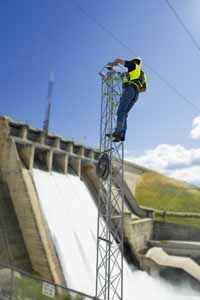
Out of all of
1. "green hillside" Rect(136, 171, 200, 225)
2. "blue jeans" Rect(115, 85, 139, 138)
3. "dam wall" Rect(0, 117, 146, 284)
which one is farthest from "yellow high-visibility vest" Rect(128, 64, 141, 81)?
"green hillside" Rect(136, 171, 200, 225)

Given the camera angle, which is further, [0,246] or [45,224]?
[45,224]

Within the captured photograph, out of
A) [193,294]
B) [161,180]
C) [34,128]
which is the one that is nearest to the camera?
[193,294]

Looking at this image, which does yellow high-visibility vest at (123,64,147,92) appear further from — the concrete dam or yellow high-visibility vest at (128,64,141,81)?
the concrete dam

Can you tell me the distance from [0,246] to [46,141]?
7185 millimetres

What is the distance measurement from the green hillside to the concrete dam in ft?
13.0

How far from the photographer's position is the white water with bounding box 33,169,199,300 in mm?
10727

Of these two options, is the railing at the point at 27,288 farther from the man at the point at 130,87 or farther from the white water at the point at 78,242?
the white water at the point at 78,242

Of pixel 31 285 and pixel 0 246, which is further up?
pixel 31 285

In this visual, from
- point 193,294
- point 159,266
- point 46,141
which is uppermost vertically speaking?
point 46,141

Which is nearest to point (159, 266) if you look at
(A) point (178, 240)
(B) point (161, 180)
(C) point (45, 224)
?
(A) point (178, 240)

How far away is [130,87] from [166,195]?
1954 centimetres

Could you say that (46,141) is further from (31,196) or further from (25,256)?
(25,256)

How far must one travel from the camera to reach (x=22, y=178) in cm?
1205

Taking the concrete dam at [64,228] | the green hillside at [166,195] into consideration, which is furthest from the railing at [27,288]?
the green hillside at [166,195]
